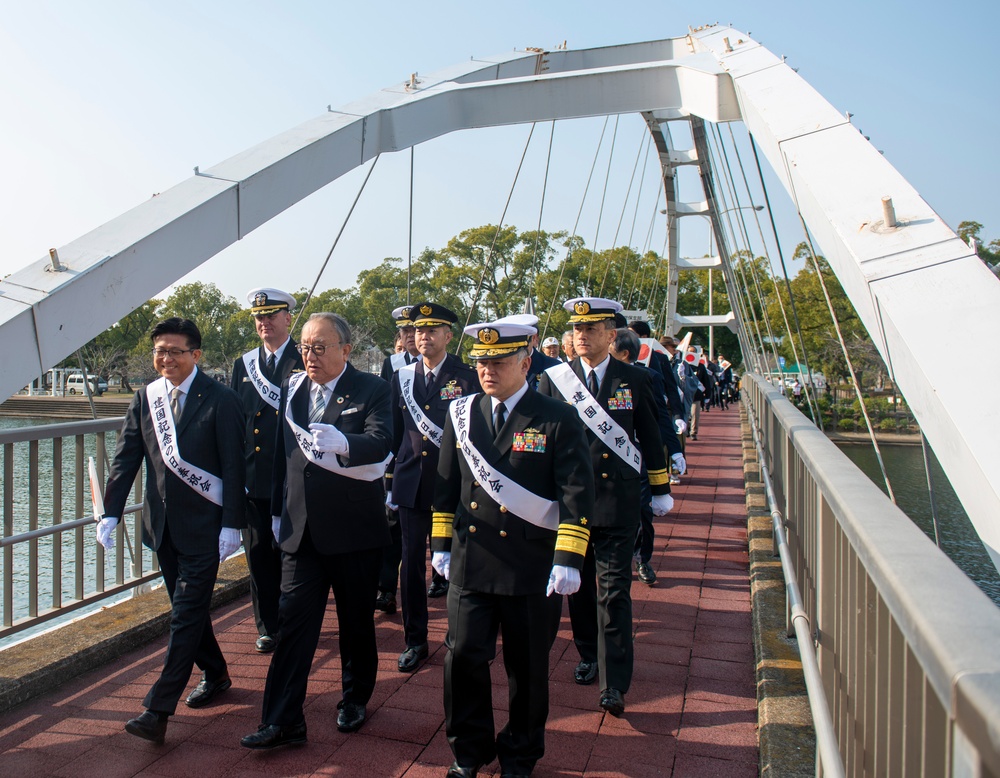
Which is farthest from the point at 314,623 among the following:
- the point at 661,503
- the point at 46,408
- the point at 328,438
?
the point at 46,408

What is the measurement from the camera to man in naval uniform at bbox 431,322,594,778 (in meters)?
3.39

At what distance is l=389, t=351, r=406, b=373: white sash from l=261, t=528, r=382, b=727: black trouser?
2313mm

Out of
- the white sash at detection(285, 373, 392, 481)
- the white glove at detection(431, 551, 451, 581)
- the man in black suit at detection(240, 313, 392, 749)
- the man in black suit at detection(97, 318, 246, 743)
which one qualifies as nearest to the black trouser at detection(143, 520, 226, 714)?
the man in black suit at detection(97, 318, 246, 743)

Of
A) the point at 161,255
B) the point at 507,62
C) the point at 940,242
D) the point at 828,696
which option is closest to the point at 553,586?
the point at 828,696

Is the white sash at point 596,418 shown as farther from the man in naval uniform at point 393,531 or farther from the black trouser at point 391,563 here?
the black trouser at point 391,563

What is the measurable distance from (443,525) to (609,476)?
1112 mm

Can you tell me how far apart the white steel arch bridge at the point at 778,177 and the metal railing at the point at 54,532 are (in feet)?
2.08

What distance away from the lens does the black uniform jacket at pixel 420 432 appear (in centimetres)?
516

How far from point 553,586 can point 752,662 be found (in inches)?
73.3

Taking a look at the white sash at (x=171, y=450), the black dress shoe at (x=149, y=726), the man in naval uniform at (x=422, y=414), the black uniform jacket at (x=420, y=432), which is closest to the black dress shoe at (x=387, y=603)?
the man in naval uniform at (x=422, y=414)

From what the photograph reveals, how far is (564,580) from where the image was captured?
3287mm

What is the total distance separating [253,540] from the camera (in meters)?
4.88

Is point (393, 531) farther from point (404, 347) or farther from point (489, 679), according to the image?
point (489, 679)

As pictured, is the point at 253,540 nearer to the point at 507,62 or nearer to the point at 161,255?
the point at 161,255
